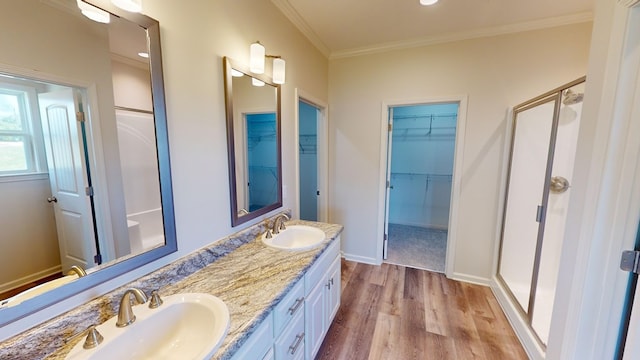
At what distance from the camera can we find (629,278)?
104 centimetres

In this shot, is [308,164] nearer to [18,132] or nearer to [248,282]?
[248,282]

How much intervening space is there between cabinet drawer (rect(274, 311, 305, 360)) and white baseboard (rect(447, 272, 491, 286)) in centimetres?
215

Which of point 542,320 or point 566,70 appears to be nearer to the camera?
point 542,320

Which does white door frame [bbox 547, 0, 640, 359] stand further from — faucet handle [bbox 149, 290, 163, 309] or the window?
the window

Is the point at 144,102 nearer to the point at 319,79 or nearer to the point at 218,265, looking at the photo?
the point at 218,265

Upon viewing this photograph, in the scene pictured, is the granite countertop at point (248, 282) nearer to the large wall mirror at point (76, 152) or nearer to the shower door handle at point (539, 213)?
the large wall mirror at point (76, 152)

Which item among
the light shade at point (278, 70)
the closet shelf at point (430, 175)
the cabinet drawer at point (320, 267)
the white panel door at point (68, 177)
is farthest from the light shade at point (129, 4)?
the closet shelf at point (430, 175)

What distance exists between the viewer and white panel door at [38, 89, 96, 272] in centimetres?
85

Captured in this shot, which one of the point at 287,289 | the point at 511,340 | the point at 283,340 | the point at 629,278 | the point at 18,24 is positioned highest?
the point at 18,24

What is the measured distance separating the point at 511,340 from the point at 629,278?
1304mm

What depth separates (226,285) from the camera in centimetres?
121

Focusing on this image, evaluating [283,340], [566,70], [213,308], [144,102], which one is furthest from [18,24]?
[566,70]

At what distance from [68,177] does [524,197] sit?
3.23m

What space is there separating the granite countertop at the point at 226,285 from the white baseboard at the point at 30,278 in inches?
6.0
